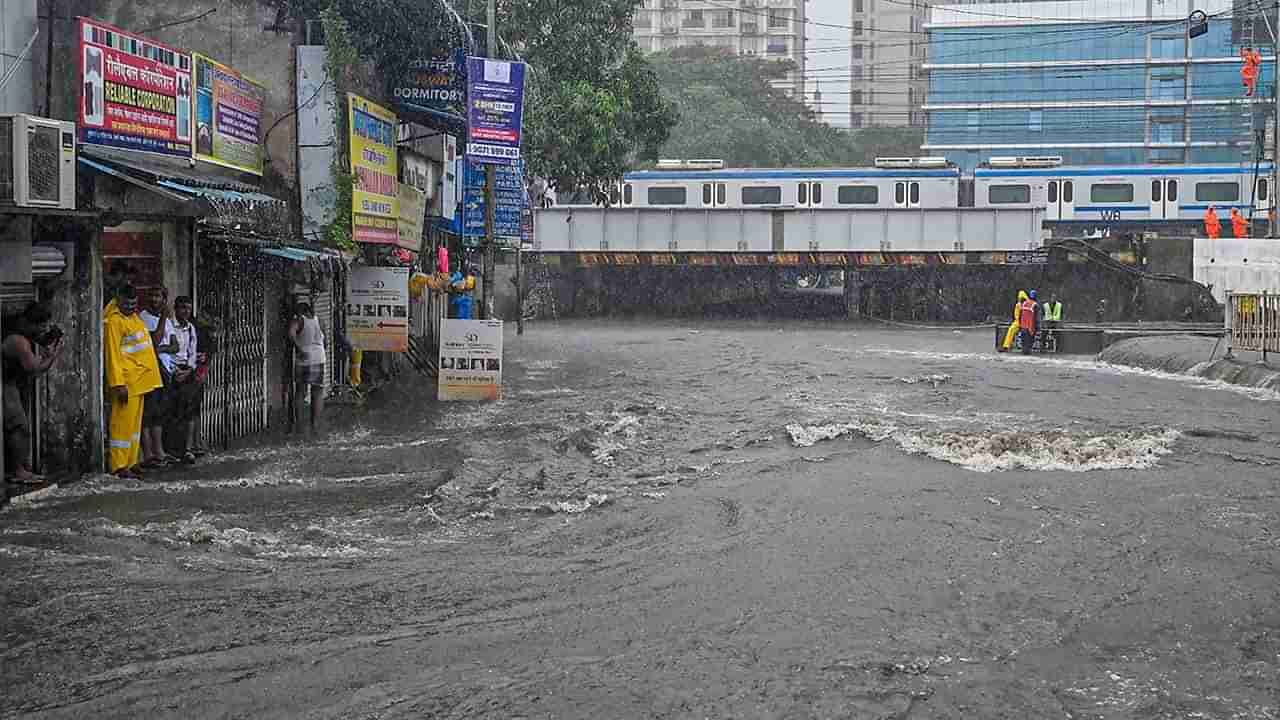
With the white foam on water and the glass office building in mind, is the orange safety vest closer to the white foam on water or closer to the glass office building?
the white foam on water

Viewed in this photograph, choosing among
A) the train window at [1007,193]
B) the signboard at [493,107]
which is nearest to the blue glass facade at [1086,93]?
the train window at [1007,193]

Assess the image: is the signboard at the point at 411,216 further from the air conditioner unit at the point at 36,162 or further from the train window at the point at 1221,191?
the train window at the point at 1221,191

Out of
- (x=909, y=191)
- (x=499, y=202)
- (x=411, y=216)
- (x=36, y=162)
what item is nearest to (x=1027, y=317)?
(x=909, y=191)

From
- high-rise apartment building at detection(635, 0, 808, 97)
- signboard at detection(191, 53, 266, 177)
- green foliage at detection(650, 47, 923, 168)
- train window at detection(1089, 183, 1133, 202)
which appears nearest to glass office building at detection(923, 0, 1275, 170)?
green foliage at detection(650, 47, 923, 168)

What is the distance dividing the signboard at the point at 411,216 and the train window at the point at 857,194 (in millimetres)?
25020

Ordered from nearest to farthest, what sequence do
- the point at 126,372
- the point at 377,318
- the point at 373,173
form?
1. the point at 126,372
2. the point at 373,173
3. the point at 377,318

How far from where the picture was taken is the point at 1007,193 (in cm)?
4500

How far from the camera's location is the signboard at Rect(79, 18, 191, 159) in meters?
12.1

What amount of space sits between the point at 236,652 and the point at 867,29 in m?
119

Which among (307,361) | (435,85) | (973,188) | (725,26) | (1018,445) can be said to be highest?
(725,26)

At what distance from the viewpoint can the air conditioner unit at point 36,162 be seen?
1063 centimetres

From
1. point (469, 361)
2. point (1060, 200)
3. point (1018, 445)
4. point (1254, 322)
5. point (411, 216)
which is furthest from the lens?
point (1060, 200)

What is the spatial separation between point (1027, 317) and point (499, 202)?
13.0 meters

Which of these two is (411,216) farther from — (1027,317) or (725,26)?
(725,26)
